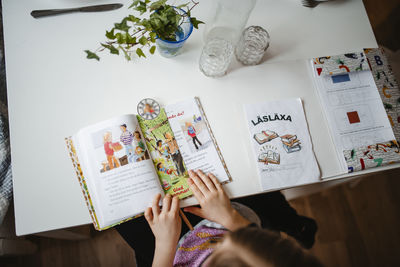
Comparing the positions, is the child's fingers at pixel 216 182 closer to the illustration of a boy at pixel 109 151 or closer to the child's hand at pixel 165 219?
the child's hand at pixel 165 219

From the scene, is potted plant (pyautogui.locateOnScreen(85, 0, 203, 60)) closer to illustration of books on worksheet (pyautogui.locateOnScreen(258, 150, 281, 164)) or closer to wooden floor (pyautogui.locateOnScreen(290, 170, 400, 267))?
illustration of books on worksheet (pyautogui.locateOnScreen(258, 150, 281, 164))

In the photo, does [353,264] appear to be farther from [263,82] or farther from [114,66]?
[114,66]

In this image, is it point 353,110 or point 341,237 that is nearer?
point 353,110

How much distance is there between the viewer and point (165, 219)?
61cm

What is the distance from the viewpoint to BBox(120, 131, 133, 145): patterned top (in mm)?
593

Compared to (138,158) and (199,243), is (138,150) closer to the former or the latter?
(138,158)

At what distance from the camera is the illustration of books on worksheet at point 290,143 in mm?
632

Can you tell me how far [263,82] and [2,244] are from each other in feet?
3.51

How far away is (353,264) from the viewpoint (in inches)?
47.0

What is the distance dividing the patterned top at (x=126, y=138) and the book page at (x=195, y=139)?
116 mm

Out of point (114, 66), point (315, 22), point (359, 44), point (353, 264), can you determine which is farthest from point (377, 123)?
point (353, 264)

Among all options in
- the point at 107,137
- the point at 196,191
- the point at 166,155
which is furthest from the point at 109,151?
the point at 196,191

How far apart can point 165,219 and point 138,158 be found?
18 centimetres

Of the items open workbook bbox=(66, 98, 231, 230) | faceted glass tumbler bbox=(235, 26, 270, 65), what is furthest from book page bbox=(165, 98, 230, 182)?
faceted glass tumbler bbox=(235, 26, 270, 65)
